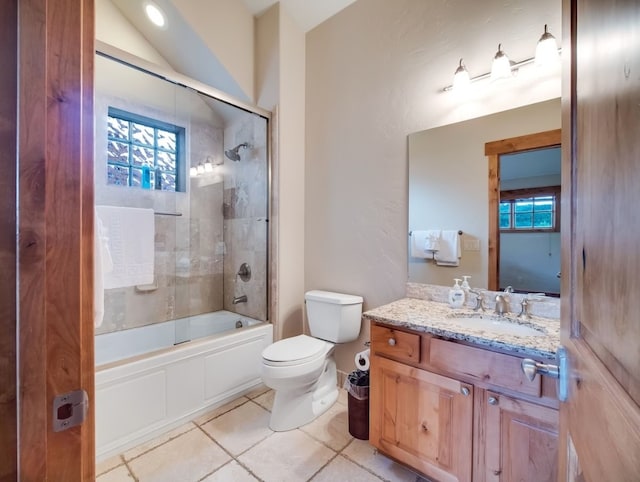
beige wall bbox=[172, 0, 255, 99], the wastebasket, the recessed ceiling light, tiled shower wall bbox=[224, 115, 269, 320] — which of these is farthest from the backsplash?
the recessed ceiling light

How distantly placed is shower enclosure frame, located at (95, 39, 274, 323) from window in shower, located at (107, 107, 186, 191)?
23.7 inches

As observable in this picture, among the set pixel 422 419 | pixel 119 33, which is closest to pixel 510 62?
pixel 422 419

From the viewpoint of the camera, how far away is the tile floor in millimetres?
1470

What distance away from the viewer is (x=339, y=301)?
6.82 ft

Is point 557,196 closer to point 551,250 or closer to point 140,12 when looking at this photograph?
point 551,250

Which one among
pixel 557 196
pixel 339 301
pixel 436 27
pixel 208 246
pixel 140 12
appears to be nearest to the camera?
pixel 557 196

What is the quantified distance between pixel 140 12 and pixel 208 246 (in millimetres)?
1978

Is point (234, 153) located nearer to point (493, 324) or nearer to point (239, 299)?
point (239, 299)

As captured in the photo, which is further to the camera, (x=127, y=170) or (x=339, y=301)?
(x=127, y=170)

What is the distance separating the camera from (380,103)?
210cm

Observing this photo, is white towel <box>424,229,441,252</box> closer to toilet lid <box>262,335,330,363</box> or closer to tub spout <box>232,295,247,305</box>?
toilet lid <box>262,335,330,363</box>

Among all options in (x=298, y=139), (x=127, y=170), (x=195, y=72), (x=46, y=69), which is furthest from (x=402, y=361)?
(x=195, y=72)

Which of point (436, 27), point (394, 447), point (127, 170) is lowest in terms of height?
point (394, 447)

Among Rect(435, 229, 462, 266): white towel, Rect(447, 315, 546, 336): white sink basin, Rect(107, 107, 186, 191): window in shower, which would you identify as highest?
Rect(107, 107, 186, 191): window in shower
